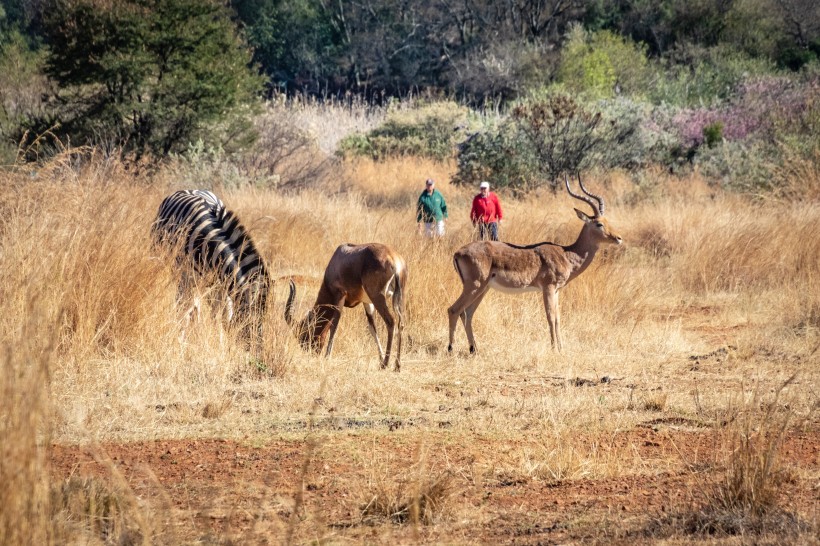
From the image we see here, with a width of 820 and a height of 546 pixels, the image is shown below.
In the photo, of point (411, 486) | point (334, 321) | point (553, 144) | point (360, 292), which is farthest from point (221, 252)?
point (553, 144)

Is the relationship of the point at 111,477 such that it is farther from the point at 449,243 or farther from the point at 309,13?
the point at 309,13

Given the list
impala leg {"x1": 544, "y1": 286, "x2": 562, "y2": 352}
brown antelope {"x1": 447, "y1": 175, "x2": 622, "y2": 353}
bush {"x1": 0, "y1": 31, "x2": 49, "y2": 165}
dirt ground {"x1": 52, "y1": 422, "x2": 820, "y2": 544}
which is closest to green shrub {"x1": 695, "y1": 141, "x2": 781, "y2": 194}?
brown antelope {"x1": 447, "y1": 175, "x2": 622, "y2": 353}

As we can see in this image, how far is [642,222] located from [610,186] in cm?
495

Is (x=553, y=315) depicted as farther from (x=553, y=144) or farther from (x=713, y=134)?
(x=713, y=134)

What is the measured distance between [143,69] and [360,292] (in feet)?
51.9

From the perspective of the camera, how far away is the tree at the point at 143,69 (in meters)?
24.7

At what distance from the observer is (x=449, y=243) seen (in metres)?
15.1

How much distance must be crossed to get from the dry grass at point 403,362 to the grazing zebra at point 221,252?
296mm

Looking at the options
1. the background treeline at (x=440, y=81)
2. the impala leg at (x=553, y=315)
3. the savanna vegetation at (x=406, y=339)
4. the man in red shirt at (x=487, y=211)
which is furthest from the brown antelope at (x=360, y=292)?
the man in red shirt at (x=487, y=211)

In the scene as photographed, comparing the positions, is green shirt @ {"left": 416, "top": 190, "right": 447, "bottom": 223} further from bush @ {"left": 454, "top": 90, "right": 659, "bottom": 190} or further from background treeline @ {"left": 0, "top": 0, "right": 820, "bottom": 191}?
bush @ {"left": 454, "top": 90, "right": 659, "bottom": 190}

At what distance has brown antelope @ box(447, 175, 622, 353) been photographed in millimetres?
12000

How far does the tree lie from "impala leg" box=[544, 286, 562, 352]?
49.4ft

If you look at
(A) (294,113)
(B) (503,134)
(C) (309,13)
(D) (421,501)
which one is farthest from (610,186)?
(C) (309,13)

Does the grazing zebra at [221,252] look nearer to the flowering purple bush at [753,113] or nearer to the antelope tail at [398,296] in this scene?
the antelope tail at [398,296]
